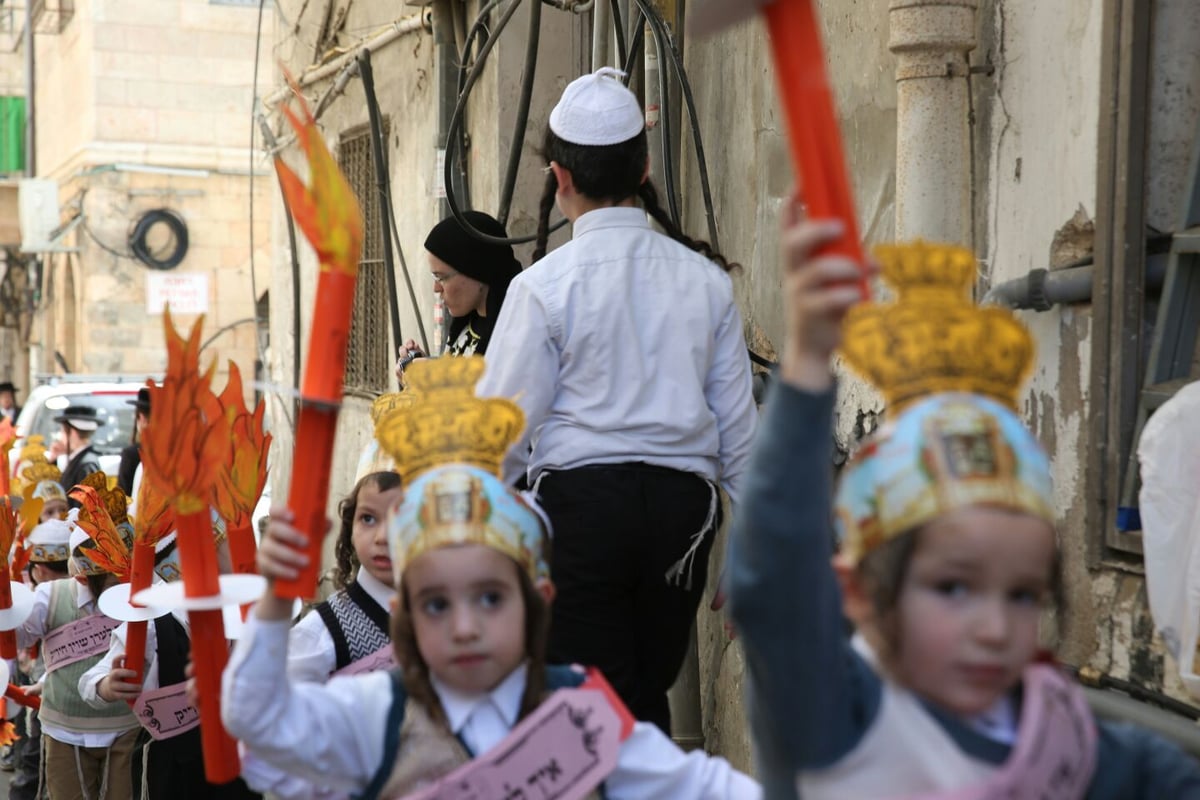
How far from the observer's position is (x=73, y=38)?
2512 cm

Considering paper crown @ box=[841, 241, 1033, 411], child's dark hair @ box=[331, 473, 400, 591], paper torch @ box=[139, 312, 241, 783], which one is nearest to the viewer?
paper crown @ box=[841, 241, 1033, 411]

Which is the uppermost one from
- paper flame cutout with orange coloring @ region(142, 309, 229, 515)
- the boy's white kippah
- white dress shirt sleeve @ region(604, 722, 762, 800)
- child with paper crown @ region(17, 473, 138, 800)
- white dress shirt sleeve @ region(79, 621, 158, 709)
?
the boy's white kippah

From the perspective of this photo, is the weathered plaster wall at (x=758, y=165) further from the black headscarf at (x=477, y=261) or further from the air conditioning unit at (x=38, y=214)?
the air conditioning unit at (x=38, y=214)

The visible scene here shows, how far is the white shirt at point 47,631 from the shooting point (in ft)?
19.0

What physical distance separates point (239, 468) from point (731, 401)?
1.20m

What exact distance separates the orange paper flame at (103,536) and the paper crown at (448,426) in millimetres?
2501

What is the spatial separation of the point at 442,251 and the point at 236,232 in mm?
Result: 20167

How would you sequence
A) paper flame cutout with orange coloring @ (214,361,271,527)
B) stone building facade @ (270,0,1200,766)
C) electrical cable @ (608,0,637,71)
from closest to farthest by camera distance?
paper flame cutout with orange coloring @ (214,361,271,527), stone building facade @ (270,0,1200,766), electrical cable @ (608,0,637,71)

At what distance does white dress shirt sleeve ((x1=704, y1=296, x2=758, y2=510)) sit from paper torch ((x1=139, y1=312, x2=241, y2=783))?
60.4 inches

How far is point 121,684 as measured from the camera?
4672 mm

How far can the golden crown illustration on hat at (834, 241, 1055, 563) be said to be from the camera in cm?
199

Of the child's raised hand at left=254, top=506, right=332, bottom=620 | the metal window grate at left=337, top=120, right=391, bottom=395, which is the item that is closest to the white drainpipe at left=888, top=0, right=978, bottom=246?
the child's raised hand at left=254, top=506, right=332, bottom=620

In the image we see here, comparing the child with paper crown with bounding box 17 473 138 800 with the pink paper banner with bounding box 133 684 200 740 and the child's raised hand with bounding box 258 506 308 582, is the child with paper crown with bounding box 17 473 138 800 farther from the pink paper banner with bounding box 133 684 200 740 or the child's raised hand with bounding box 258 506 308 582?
the child's raised hand with bounding box 258 506 308 582

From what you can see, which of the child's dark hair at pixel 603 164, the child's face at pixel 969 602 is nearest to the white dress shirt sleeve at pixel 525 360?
the child's dark hair at pixel 603 164
